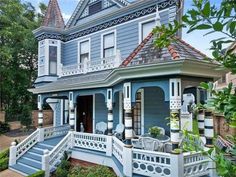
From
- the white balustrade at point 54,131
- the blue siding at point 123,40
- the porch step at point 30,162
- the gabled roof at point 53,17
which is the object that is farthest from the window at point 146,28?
the porch step at point 30,162

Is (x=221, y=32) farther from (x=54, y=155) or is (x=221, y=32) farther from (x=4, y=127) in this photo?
(x=4, y=127)

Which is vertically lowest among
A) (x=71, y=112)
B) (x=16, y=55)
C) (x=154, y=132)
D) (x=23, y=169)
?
(x=23, y=169)

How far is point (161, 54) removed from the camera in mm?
7863

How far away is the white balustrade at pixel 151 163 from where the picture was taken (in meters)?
7.43

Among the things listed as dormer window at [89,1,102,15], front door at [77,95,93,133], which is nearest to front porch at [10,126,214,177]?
front door at [77,95,93,133]

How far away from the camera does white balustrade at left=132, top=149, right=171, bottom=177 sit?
7.43 meters

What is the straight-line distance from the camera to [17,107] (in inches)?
1066

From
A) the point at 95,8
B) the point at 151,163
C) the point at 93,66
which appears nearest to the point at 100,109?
the point at 93,66

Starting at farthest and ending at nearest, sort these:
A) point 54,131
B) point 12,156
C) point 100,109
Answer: point 54,131
point 100,109
point 12,156

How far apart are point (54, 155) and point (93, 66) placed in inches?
194

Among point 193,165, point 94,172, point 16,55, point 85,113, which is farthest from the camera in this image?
point 16,55

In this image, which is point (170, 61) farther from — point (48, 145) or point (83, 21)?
point (83, 21)

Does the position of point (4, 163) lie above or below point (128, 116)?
below

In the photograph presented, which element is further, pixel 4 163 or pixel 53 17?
pixel 53 17
